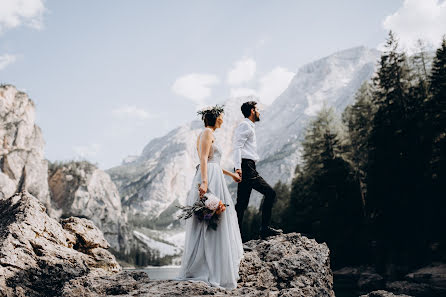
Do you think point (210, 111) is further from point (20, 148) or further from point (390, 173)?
point (20, 148)

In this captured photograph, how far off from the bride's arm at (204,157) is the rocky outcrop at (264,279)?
1.53 meters

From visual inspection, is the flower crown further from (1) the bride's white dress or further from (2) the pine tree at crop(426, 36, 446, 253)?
(2) the pine tree at crop(426, 36, 446, 253)

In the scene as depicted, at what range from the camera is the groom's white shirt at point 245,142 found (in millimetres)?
6980

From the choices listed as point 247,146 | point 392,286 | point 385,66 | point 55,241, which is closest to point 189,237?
point 247,146

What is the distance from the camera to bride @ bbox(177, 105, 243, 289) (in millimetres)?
5379

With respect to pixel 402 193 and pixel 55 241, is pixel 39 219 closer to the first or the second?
pixel 55 241

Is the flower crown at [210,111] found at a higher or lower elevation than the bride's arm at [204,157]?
higher

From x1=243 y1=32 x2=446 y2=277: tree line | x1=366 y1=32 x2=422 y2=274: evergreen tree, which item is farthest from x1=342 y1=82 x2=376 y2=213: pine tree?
x1=366 y1=32 x2=422 y2=274: evergreen tree

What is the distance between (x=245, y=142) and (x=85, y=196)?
146997 mm

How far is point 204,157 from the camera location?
19.1 feet

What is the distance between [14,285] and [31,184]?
368 feet

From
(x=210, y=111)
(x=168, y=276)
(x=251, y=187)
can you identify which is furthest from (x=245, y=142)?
(x=168, y=276)

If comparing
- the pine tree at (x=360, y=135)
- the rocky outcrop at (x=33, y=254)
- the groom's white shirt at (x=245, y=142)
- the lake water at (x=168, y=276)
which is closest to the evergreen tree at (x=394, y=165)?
the pine tree at (x=360, y=135)

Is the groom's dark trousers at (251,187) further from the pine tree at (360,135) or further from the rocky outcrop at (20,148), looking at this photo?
the rocky outcrop at (20,148)
